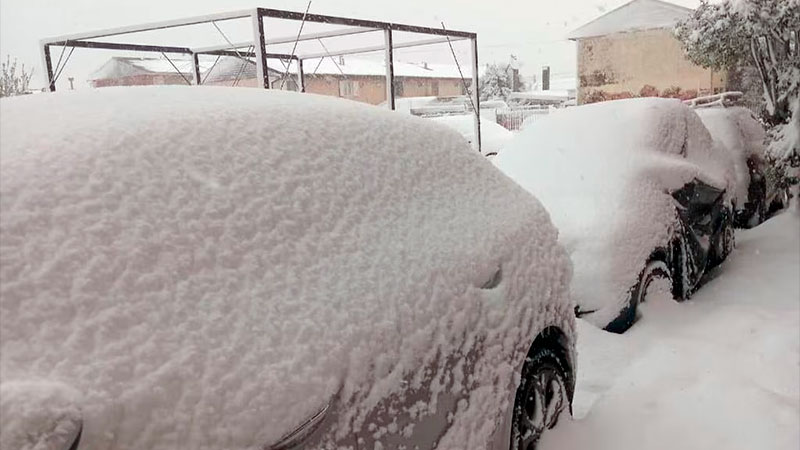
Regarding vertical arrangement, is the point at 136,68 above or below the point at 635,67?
above

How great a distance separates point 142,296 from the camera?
4.95 feet

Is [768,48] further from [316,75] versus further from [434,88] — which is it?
[434,88]

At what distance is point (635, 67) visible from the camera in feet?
72.5

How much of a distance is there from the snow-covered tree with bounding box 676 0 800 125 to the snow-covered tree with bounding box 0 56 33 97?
16.0 m

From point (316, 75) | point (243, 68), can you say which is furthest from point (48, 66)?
point (316, 75)

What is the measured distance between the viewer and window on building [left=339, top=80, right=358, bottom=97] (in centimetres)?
2906

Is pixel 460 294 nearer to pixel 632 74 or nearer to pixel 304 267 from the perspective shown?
pixel 304 267

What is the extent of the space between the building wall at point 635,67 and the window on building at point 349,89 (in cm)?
1005

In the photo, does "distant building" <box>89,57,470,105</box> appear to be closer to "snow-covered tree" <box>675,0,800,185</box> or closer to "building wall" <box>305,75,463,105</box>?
"building wall" <box>305,75,463,105</box>

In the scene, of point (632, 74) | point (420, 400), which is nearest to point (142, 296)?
point (420, 400)

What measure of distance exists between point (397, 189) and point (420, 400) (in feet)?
2.41

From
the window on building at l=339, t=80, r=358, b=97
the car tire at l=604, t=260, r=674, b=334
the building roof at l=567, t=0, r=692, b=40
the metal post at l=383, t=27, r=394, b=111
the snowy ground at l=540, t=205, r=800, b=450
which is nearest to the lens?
the snowy ground at l=540, t=205, r=800, b=450

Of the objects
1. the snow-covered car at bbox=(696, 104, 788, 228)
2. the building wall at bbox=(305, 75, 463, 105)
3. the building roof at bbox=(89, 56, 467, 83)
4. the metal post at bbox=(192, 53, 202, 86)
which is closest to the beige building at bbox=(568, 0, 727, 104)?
the building roof at bbox=(89, 56, 467, 83)

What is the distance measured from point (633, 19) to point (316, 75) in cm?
1103
